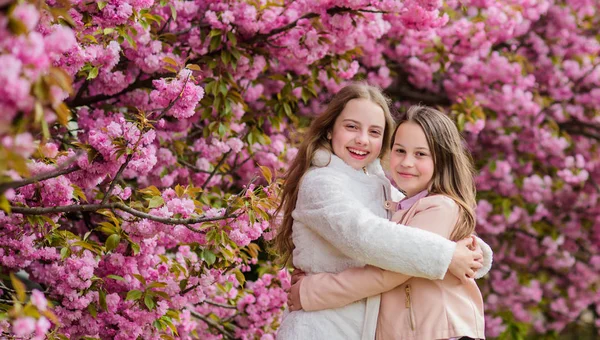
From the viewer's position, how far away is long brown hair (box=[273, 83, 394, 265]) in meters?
3.08

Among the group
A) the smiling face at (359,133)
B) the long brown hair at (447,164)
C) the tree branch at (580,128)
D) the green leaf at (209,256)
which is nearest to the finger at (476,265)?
the long brown hair at (447,164)

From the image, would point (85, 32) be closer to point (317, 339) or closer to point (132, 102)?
point (132, 102)

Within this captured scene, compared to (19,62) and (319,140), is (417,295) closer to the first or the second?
(319,140)

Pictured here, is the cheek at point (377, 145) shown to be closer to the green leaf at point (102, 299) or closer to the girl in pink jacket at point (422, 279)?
the girl in pink jacket at point (422, 279)

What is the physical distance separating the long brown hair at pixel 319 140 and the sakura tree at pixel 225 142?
91mm

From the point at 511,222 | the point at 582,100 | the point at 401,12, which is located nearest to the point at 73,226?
the point at 401,12

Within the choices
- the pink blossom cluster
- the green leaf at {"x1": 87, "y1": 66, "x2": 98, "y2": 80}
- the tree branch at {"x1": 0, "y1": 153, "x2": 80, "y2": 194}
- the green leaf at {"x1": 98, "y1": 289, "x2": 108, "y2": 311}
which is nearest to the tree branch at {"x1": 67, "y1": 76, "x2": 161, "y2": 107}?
the green leaf at {"x1": 87, "y1": 66, "x2": 98, "y2": 80}

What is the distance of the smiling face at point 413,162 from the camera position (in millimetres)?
2846

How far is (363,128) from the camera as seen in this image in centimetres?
301

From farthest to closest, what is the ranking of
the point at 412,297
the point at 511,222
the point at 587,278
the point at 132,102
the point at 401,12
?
the point at 587,278
the point at 511,222
the point at 132,102
the point at 401,12
the point at 412,297

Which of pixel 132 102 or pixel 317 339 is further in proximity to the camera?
pixel 132 102

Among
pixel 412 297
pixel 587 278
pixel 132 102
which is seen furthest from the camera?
pixel 587 278

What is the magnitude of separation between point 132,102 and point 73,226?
748 mm

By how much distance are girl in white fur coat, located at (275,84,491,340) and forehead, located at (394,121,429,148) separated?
0.15 metres
